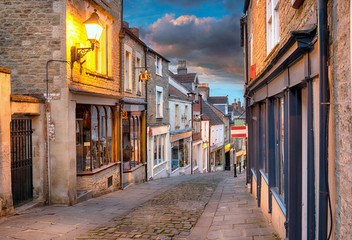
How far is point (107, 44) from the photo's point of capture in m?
13.9

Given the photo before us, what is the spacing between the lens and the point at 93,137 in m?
12.6

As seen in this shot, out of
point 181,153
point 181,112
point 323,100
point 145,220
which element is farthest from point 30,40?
point 181,153

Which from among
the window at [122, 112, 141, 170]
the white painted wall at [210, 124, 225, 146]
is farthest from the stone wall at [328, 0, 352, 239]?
the white painted wall at [210, 124, 225, 146]

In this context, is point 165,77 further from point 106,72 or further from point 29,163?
point 29,163

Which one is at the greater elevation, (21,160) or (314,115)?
(314,115)

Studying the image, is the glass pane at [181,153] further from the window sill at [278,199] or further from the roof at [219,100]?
the roof at [219,100]

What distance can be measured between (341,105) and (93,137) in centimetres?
1049

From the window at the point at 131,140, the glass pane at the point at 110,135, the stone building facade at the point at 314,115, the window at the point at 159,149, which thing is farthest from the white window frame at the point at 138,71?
the stone building facade at the point at 314,115

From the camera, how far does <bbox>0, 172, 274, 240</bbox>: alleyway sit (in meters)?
7.42

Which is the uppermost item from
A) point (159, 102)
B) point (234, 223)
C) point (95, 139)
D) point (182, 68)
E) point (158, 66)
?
point (182, 68)

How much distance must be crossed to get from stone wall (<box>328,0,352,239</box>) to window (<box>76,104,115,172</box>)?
9475 millimetres

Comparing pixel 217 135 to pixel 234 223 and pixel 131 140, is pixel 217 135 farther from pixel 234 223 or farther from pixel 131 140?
pixel 234 223

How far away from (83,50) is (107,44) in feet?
10.1

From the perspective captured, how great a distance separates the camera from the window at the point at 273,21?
712 centimetres
